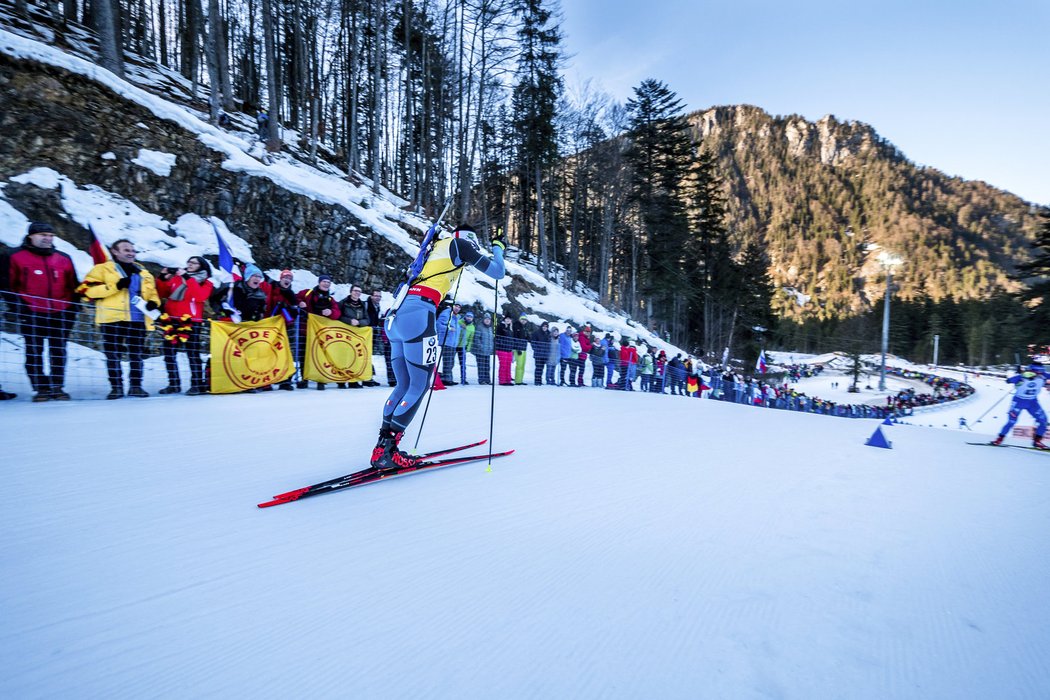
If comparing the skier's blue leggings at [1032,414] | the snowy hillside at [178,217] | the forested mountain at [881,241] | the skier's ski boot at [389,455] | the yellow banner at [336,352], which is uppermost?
the forested mountain at [881,241]

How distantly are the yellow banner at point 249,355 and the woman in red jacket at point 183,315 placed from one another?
0.28 meters

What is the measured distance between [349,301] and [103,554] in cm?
725

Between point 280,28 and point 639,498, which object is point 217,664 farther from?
Answer: point 280,28

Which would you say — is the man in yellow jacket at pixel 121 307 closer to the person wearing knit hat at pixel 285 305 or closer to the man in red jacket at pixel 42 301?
the man in red jacket at pixel 42 301

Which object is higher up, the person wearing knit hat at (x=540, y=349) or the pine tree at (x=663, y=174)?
the pine tree at (x=663, y=174)

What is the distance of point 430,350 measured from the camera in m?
3.66

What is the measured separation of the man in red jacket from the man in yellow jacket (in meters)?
0.27

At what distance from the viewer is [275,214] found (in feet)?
41.8

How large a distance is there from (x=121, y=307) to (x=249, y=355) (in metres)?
1.67

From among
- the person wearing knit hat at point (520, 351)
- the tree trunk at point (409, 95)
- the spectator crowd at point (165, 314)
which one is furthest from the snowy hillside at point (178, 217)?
the tree trunk at point (409, 95)

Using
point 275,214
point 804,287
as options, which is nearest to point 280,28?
point 275,214

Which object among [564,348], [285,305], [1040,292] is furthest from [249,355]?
[1040,292]

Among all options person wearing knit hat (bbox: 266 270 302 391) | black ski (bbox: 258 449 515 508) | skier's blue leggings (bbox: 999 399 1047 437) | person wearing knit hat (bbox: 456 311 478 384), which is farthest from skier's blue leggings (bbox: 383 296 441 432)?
skier's blue leggings (bbox: 999 399 1047 437)

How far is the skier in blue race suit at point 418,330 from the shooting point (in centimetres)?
353
